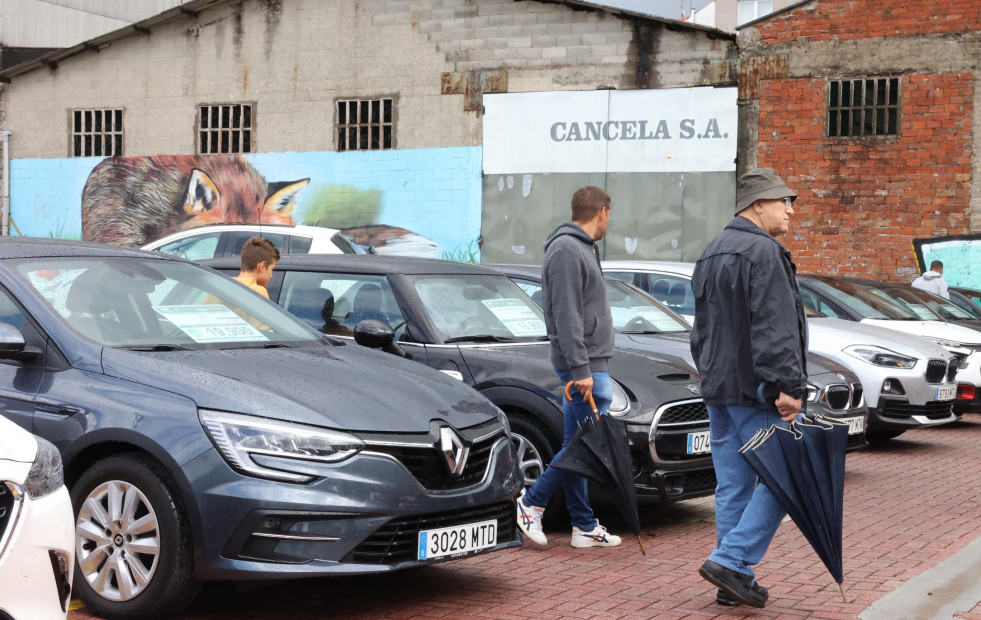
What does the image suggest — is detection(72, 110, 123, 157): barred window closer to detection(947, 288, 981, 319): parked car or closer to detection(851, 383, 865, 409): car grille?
detection(947, 288, 981, 319): parked car

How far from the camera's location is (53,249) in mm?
5633

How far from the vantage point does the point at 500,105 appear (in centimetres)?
2295

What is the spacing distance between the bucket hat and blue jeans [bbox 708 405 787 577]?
0.91 meters

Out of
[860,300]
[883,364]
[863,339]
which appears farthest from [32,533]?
[860,300]

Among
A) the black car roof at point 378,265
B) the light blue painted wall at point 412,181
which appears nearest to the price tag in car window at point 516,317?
the black car roof at point 378,265

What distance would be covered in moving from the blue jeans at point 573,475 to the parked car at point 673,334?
2.19m

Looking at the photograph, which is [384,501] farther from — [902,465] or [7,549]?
[902,465]

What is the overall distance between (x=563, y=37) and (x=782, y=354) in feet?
60.6

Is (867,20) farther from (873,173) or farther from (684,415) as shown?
(684,415)

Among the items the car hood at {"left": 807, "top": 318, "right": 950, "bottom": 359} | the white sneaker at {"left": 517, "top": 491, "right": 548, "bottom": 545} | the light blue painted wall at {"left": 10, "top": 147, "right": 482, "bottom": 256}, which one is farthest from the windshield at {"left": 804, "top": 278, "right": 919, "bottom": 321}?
the light blue painted wall at {"left": 10, "top": 147, "right": 482, "bottom": 256}

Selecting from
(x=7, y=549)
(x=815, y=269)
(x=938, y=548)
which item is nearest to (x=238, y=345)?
(x=7, y=549)

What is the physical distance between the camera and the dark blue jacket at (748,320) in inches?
194

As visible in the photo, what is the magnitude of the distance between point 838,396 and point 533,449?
3.43 meters

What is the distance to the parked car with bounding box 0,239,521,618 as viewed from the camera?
450 cm
